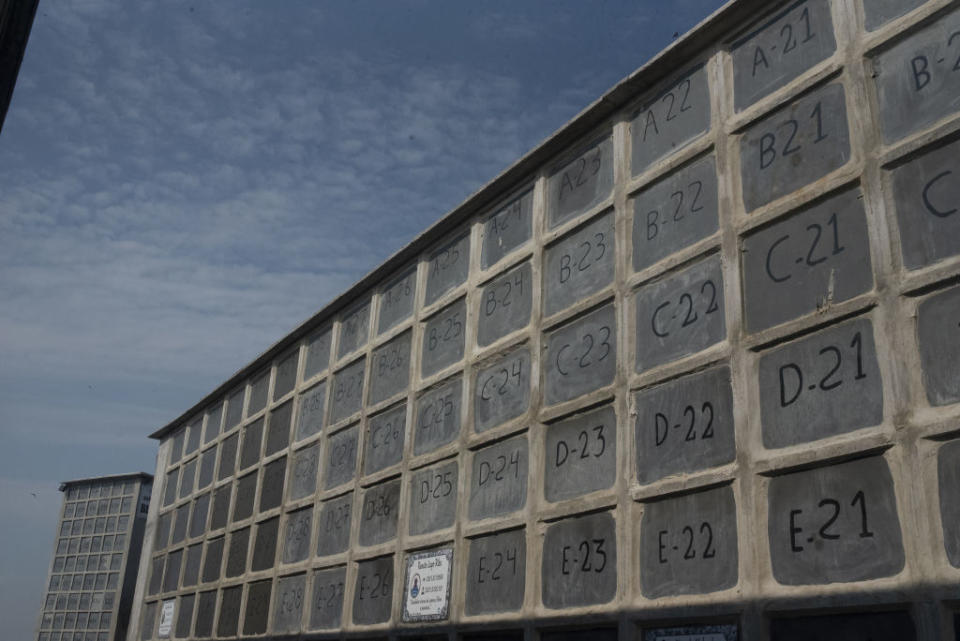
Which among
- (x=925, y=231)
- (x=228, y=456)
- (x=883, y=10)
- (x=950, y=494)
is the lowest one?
(x=950, y=494)

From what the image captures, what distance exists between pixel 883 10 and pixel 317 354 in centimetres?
487

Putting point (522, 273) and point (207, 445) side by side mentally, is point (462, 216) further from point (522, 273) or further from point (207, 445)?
point (207, 445)

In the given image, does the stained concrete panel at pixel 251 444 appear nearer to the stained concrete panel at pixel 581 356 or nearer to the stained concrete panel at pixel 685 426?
the stained concrete panel at pixel 581 356

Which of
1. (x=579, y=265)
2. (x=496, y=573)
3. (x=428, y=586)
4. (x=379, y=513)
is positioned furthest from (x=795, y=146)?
(x=379, y=513)

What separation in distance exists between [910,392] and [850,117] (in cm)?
106

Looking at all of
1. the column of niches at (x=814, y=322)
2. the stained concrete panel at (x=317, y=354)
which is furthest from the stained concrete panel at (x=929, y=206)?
the stained concrete panel at (x=317, y=354)

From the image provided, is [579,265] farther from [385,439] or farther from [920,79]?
[385,439]

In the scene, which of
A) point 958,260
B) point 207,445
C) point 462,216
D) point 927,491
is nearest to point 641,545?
point 927,491

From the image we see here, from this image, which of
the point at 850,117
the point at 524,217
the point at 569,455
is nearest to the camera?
the point at 850,117

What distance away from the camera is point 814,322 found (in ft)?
10.6

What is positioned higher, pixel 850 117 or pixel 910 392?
pixel 850 117

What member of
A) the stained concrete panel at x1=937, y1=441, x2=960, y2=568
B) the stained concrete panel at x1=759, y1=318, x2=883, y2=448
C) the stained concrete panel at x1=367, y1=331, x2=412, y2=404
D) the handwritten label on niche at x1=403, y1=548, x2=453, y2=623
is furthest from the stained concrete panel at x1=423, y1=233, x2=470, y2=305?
the stained concrete panel at x1=937, y1=441, x2=960, y2=568

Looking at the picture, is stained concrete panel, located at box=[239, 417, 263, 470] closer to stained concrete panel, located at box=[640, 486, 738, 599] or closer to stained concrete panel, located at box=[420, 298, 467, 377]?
stained concrete panel, located at box=[420, 298, 467, 377]

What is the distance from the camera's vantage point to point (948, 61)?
3.07 metres
